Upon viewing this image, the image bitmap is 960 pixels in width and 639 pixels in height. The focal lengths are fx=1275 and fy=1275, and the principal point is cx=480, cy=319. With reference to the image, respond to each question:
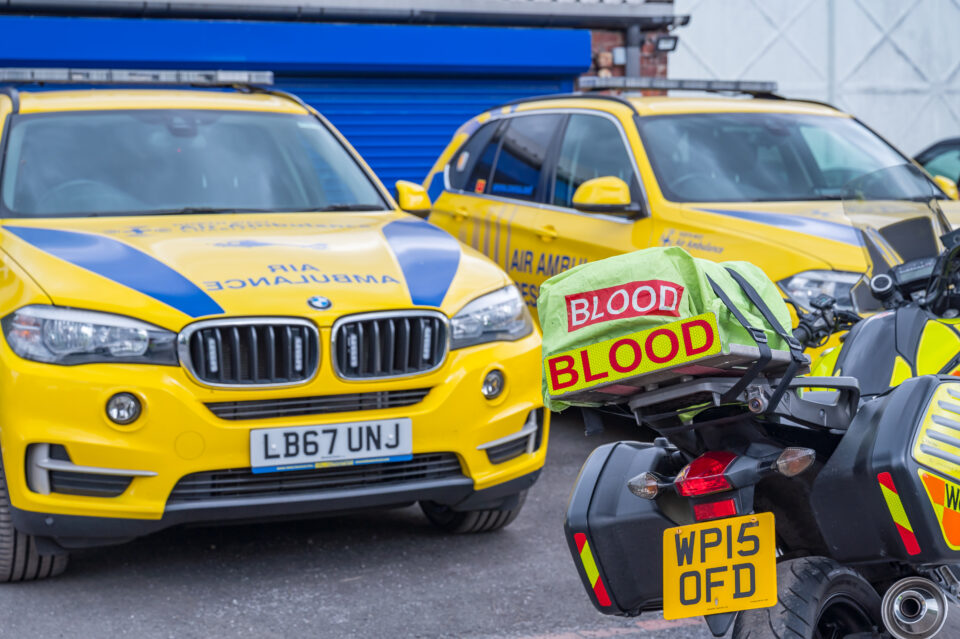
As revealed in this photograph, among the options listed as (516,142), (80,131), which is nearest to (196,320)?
(80,131)

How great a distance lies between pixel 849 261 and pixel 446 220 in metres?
3.11

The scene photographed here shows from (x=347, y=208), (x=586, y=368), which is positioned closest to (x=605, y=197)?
(x=347, y=208)

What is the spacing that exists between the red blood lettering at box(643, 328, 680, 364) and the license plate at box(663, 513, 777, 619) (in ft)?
1.24

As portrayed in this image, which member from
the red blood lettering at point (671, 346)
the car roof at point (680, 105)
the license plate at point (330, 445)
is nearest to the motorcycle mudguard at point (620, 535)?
the red blood lettering at point (671, 346)

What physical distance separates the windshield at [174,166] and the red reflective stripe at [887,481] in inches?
138

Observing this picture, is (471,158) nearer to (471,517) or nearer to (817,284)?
(817,284)

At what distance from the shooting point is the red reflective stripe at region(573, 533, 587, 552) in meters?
2.75

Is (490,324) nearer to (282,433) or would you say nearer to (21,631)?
(282,433)

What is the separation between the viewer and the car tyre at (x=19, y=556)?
13.6ft

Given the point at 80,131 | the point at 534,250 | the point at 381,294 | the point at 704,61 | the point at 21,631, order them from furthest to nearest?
the point at 704,61, the point at 534,250, the point at 80,131, the point at 381,294, the point at 21,631

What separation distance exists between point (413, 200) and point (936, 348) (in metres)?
3.19

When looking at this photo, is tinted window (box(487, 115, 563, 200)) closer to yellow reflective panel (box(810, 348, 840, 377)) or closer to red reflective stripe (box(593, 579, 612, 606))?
yellow reflective panel (box(810, 348, 840, 377))

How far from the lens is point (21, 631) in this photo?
3.93 metres

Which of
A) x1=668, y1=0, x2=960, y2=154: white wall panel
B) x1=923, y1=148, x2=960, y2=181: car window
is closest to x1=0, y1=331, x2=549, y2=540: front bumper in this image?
x1=923, y1=148, x2=960, y2=181: car window
